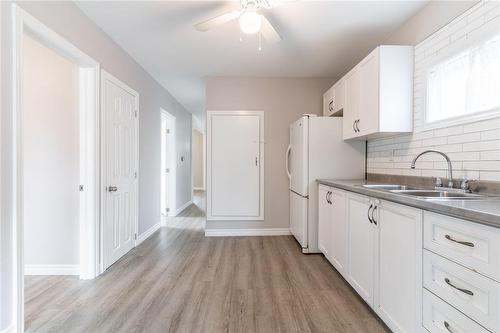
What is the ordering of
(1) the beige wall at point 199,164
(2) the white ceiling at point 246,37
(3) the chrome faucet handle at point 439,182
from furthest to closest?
(1) the beige wall at point 199,164 < (2) the white ceiling at point 246,37 < (3) the chrome faucet handle at point 439,182

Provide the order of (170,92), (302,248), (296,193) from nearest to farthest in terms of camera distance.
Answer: (302,248), (296,193), (170,92)

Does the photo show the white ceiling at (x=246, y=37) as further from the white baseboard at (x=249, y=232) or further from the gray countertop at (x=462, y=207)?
the white baseboard at (x=249, y=232)

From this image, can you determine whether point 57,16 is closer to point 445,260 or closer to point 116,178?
point 116,178

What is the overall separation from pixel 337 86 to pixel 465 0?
1.51 metres

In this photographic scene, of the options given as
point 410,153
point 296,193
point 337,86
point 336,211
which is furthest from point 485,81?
point 296,193

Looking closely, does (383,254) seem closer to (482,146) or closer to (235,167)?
(482,146)

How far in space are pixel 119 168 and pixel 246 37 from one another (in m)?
2.03

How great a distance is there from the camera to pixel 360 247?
1.98 m

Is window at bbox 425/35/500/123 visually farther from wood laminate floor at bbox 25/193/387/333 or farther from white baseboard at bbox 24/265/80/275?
white baseboard at bbox 24/265/80/275

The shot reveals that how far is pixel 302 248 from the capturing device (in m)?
3.17

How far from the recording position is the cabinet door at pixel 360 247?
1830mm

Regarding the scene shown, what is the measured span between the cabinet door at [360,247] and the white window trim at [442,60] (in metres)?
0.82

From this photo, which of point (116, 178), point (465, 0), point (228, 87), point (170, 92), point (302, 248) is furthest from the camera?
point (170, 92)

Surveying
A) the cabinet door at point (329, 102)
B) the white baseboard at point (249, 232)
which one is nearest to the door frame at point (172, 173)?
the white baseboard at point (249, 232)
